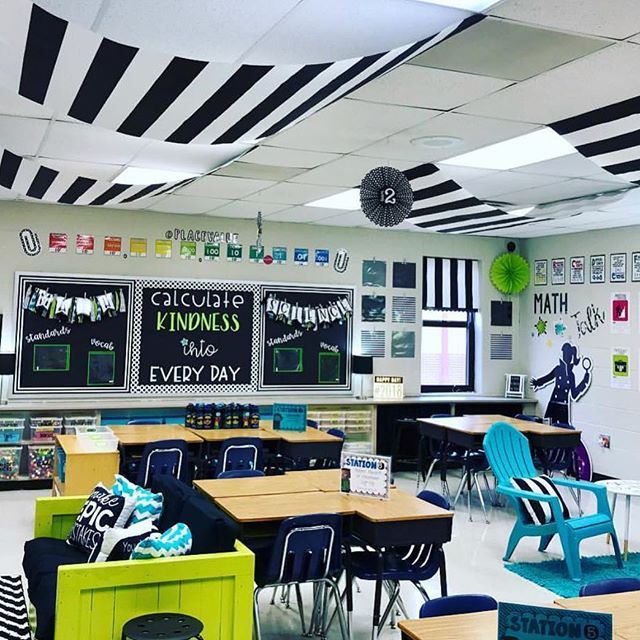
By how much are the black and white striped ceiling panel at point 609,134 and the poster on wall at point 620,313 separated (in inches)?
136

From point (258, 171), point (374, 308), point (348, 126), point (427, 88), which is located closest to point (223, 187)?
point (258, 171)

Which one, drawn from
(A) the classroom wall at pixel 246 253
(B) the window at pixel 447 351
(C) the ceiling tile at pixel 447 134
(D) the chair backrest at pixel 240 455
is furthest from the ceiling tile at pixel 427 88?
(B) the window at pixel 447 351

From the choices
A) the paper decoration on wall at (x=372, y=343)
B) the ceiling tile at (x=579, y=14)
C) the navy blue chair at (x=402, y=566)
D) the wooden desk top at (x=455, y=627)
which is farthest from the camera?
the paper decoration on wall at (x=372, y=343)

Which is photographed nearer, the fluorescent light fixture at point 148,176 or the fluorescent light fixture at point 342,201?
the fluorescent light fixture at point 148,176

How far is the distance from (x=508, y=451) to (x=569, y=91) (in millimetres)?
3926

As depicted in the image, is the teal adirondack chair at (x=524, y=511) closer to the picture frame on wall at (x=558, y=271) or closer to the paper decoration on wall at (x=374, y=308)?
the paper decoration on wall at (x=374, y=308)

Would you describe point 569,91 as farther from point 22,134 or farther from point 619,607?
point 22,134

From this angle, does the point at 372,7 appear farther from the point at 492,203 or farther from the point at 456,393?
the point at 456,393

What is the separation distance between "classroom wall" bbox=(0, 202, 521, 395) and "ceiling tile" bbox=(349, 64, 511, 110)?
211 inches

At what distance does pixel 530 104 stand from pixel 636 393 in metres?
5.61

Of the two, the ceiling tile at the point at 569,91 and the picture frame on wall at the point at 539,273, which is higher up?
the ceiling tile at the point at 569,91

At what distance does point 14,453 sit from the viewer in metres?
8.34

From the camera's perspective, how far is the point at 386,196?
5.02m

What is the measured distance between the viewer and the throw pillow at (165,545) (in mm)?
3744
